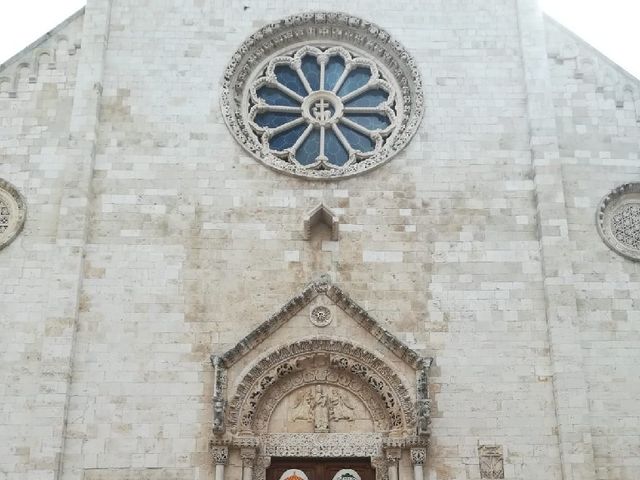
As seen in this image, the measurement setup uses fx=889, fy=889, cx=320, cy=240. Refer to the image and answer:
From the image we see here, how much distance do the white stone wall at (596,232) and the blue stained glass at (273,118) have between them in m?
4.12

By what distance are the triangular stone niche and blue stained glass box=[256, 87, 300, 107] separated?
3.13 metres

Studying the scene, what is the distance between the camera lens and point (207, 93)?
13633 mm

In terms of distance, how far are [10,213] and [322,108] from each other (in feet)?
16.1

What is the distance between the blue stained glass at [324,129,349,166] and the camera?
532 inches

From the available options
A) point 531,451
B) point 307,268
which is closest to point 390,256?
point 307,268

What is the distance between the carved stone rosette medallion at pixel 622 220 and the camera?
1286cm

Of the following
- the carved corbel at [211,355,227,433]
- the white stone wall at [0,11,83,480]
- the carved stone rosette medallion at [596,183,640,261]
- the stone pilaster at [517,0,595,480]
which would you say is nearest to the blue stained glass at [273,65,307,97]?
the white stone wall at [0,11,83,480]

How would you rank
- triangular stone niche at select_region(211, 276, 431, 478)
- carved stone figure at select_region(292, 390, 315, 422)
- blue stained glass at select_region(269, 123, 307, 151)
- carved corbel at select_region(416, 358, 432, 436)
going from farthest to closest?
1. blue stained glass at select_region(269, 123, 307, 151)
2. carved stone figure at select_region(292, 390, 315, 422)
3. triangular stone niche at select_region(211, 276, 431, 478)
4. carved corbel at select_region(416, 358, 432, 436)

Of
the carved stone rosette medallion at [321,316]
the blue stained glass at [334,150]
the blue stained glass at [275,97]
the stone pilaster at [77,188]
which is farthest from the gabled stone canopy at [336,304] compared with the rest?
the blue stained glass at [275,97]

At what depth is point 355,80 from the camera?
14.2 meters

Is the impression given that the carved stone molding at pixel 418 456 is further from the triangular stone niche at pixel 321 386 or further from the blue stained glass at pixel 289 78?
the blue stained glass at pixel 289 78

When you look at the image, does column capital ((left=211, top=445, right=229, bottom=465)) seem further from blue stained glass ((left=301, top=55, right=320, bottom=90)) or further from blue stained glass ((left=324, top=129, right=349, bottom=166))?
blue stained glass ((left=301, top=55, right=320, bottom=90))

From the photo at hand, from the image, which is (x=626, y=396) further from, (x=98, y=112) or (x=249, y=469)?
(x=98, y=112)

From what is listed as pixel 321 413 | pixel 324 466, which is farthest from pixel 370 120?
pixel 324 466
